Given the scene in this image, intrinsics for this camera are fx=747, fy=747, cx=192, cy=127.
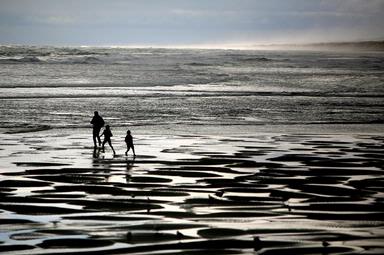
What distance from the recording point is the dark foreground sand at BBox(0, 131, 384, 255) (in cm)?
1281

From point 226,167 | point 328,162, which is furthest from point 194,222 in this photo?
point 328,162

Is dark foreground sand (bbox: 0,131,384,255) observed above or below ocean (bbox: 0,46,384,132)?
below

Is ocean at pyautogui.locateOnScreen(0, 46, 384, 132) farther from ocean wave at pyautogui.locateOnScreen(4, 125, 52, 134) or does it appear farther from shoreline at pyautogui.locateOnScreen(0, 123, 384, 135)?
shoreline at pyautogui.locateOnScreen(0, 123, 384, 135)

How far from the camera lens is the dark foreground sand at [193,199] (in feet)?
42.0

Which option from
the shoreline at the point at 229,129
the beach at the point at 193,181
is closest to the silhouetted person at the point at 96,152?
the beach at the point at 193,181

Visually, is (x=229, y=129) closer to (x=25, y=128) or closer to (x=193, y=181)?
(x=25, y=128)

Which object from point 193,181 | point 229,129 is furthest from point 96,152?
point 229,129

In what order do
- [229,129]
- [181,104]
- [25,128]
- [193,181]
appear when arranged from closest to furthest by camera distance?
[193,181], [25,128], [229,129], [181,104]

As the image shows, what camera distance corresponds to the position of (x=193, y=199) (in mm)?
16703

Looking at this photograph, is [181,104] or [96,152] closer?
[96,152]

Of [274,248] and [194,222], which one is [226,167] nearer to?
[194,222]

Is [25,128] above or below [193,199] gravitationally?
above

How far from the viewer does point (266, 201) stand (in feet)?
53.9

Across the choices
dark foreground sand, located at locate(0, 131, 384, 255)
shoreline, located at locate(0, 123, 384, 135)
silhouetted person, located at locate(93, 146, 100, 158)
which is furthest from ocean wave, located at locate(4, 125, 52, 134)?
silhouetted person, located at locate(93, 146, 100, 158)
